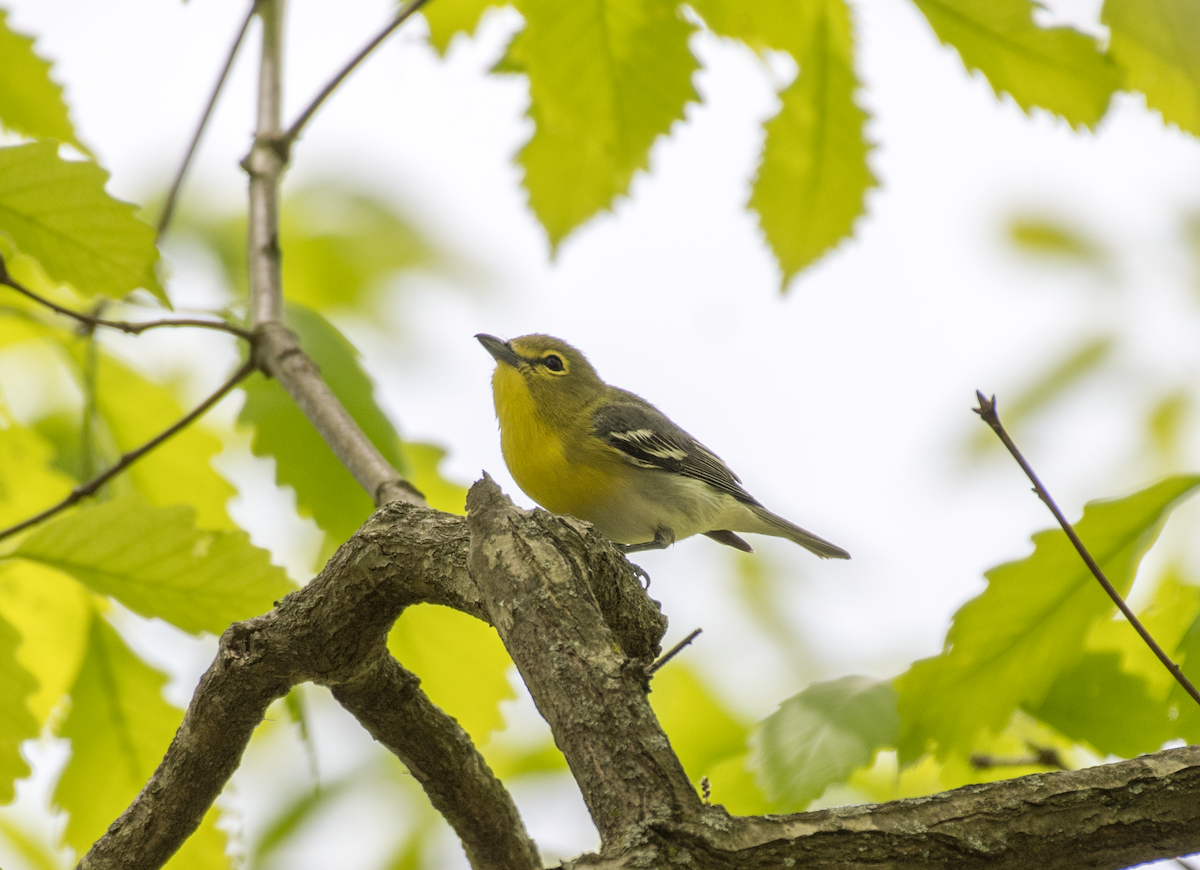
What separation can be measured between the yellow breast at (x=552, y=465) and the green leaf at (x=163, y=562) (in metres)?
1.87

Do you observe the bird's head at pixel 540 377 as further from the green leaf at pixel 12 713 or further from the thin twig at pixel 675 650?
the thin twig at pixel 675 650

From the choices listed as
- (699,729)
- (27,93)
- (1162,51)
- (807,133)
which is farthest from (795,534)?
(27,93)

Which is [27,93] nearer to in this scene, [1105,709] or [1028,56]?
[1028,56]

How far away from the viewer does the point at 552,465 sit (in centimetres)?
476

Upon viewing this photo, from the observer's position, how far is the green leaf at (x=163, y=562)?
2.89m

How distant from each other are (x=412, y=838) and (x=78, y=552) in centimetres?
272

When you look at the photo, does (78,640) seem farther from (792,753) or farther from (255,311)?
(792,753)

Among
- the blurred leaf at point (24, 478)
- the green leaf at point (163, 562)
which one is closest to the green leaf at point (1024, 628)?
the green leaf at point (163, 562)

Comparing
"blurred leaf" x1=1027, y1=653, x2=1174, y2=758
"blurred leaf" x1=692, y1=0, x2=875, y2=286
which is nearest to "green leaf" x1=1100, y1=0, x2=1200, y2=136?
"blurred leaf" x1=692, y1=0, x2=875, y2=286

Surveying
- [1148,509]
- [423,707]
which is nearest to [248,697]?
[423,707]

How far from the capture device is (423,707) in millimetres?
2578

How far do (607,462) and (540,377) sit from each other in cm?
77

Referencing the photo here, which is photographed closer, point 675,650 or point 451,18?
point 675,650

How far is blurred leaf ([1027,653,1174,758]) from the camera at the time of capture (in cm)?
280
